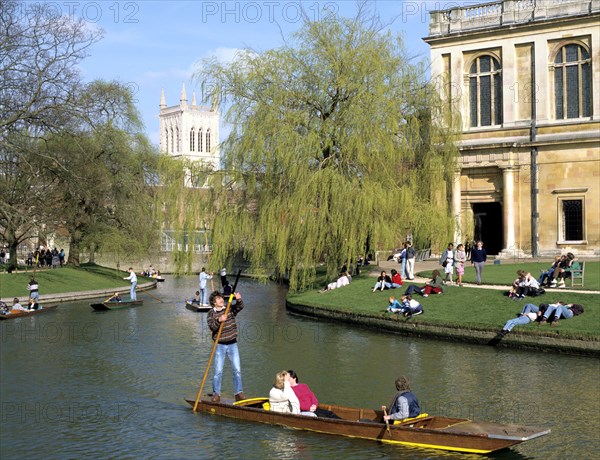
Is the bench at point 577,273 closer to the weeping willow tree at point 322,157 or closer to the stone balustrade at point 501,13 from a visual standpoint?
the weeping willow tree at point 322,157

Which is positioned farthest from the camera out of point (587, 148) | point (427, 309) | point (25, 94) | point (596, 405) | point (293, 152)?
point (587, 148)

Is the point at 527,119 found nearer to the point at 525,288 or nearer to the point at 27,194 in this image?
the point at 525,288

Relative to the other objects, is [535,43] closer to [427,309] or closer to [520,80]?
[520,80]

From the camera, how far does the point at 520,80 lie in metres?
47.7

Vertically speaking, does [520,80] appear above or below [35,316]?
above

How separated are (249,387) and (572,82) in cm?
3229

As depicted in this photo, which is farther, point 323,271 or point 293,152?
point 323,271

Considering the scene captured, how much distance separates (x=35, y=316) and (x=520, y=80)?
27634 mm

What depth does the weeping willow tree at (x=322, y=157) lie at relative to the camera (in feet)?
120

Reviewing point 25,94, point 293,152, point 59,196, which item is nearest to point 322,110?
point 293,152

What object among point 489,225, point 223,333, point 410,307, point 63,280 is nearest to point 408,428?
point 223,333

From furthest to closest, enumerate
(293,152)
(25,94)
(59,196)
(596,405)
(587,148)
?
(59,196)
(587,148)
(25,94)
(293,152)
(596,405)

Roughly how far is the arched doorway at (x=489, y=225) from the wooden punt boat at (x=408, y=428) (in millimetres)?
34225

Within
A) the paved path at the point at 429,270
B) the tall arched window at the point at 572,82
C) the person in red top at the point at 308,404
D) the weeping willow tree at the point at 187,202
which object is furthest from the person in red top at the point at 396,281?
the person in red top at the point at 308,404
